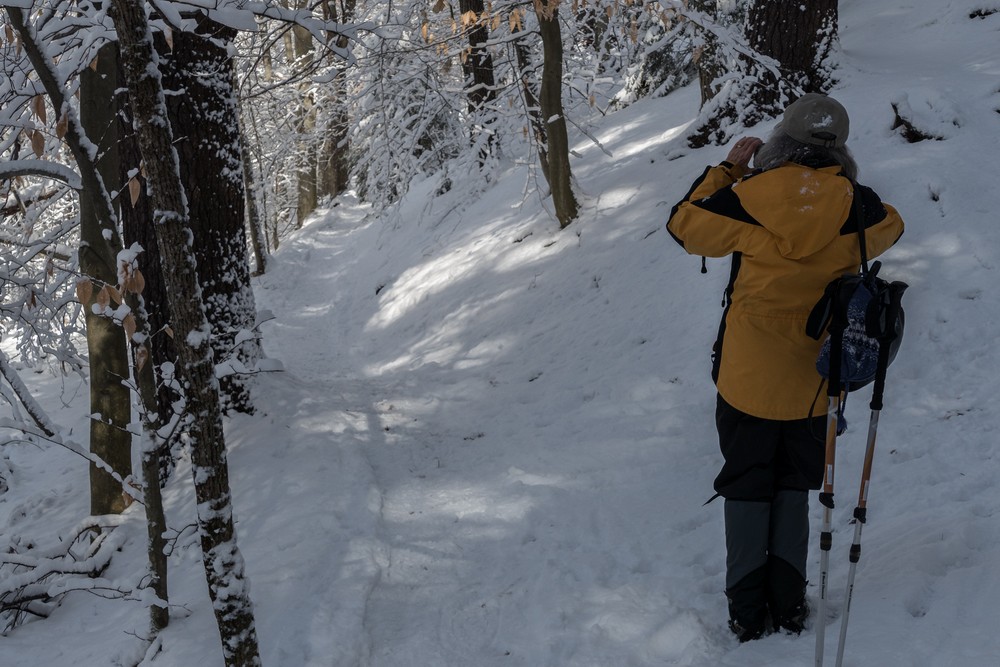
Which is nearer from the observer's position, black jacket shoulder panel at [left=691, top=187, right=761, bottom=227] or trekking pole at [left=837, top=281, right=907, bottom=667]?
trekking pole at [left=837, top=281, right=907, bottom=667]

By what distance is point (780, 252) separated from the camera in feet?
Result: 9.21

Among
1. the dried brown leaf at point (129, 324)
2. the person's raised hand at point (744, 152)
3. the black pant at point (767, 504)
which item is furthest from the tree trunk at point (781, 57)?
the dried brown leaf at point (129, 324)

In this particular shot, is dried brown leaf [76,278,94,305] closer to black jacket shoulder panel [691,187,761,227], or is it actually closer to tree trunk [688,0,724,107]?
black jacket shoulder panel [691,187,761,227]

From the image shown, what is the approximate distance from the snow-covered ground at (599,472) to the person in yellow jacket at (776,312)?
35cm

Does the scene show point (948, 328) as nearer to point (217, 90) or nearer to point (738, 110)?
point (738, 110)

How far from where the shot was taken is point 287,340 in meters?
12.0

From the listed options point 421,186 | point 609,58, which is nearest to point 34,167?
point 609,58

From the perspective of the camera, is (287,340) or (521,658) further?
(287,340)

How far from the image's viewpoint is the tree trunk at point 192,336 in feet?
9.09

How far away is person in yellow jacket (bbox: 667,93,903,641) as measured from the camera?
9.16 ft

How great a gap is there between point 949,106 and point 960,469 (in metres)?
3.45

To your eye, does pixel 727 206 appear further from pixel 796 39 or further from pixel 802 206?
pixel 796 39

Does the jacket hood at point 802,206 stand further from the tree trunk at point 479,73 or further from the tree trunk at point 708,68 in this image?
the tree trunk at point 479,73

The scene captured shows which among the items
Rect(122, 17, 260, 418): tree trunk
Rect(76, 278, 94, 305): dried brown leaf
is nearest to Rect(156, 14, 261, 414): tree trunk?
Rect(122, 17, 260, 418): tree trunk
